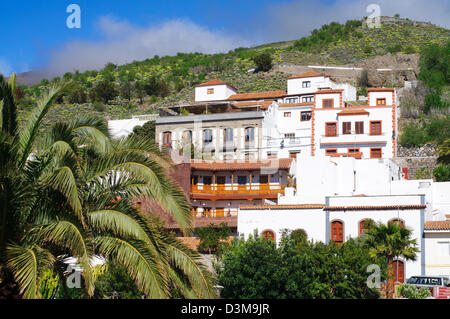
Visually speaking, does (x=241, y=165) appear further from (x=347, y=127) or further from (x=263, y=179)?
(x=347, y=127)

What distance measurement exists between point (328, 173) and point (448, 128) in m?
24.8

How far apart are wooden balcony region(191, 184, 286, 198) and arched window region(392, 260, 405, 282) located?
57.0ft

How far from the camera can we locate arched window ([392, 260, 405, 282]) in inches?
1405

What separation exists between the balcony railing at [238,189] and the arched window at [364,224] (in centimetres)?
1429

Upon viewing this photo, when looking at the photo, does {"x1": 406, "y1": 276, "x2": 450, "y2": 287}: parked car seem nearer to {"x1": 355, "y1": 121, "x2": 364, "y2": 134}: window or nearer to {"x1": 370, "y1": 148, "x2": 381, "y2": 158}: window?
{"x1": 370, "y1": 148, "x2": 381, "y2": 158}: window

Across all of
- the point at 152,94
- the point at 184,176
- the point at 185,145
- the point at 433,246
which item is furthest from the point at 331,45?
the point at 433,246

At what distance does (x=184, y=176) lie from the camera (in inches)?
2020

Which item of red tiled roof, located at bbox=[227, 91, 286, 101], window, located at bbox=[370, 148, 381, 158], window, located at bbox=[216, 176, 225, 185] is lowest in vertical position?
window, located at bbox=[216, 176, 225, 185]

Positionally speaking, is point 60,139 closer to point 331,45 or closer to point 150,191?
point 150,191

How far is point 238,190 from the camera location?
175 ft

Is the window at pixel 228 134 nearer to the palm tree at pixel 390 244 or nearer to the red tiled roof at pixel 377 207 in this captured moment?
the red tiled roof at pixel 377 207

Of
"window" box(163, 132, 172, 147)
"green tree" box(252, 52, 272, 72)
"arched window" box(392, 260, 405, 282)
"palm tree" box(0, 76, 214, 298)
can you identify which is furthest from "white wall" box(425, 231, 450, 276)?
"green tree" box(252, 52, 272, 72)

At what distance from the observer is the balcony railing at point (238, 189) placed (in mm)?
52719

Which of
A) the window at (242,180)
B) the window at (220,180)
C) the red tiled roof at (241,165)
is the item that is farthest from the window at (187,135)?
the window at (242,180)
